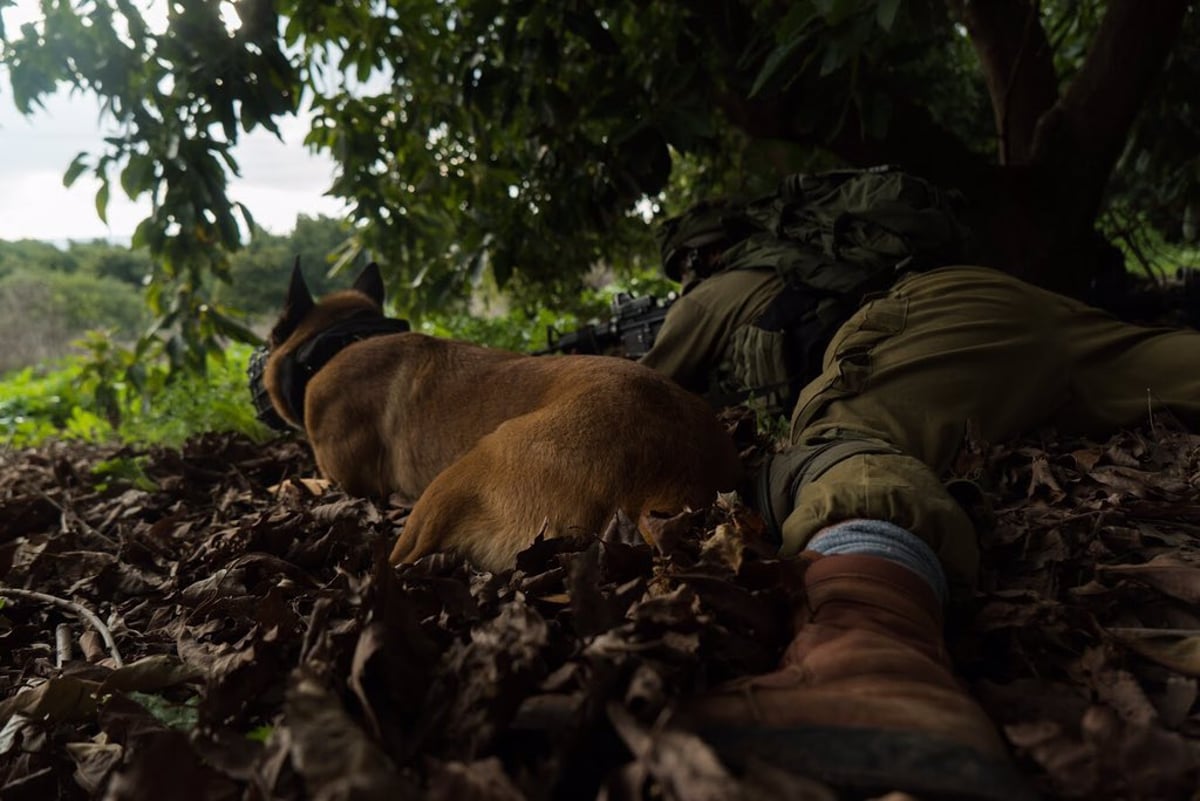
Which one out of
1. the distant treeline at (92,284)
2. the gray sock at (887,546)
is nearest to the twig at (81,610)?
the gray sock at (887,546)

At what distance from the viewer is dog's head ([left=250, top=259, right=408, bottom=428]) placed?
3.32 meters

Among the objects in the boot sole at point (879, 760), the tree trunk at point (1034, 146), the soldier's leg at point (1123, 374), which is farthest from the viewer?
the tree trunk at point (1034, 146)

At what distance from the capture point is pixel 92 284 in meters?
27.5

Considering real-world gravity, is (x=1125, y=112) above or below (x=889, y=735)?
above

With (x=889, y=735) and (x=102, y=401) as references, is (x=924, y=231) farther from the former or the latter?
(x=102, y=401)

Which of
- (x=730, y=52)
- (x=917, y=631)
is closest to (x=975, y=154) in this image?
(x=730, y=52)

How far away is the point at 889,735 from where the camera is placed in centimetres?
89

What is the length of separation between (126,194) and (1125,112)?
5.30 metres

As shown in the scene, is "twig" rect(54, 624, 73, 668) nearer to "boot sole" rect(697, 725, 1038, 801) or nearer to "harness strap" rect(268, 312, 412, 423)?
"harness strap" rect(268, 312, 412, 423)

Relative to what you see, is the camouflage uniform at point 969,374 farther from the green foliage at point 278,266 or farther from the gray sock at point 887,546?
Answer: the green foliage at point 278,266

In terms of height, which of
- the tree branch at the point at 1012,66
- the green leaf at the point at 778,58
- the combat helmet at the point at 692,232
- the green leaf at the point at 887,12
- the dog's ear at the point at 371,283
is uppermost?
the tree branch at the point at 1012,66

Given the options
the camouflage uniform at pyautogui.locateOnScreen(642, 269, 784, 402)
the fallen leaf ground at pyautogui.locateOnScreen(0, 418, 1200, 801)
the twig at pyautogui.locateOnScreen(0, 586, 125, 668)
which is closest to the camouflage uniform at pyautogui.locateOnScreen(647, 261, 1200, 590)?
the fallen leaf ground at pyautogui.locateOnScreen(0, 418, 1200, 801)

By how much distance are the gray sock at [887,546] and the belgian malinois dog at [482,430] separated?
1.32 feet

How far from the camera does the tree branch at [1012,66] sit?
175 inches
